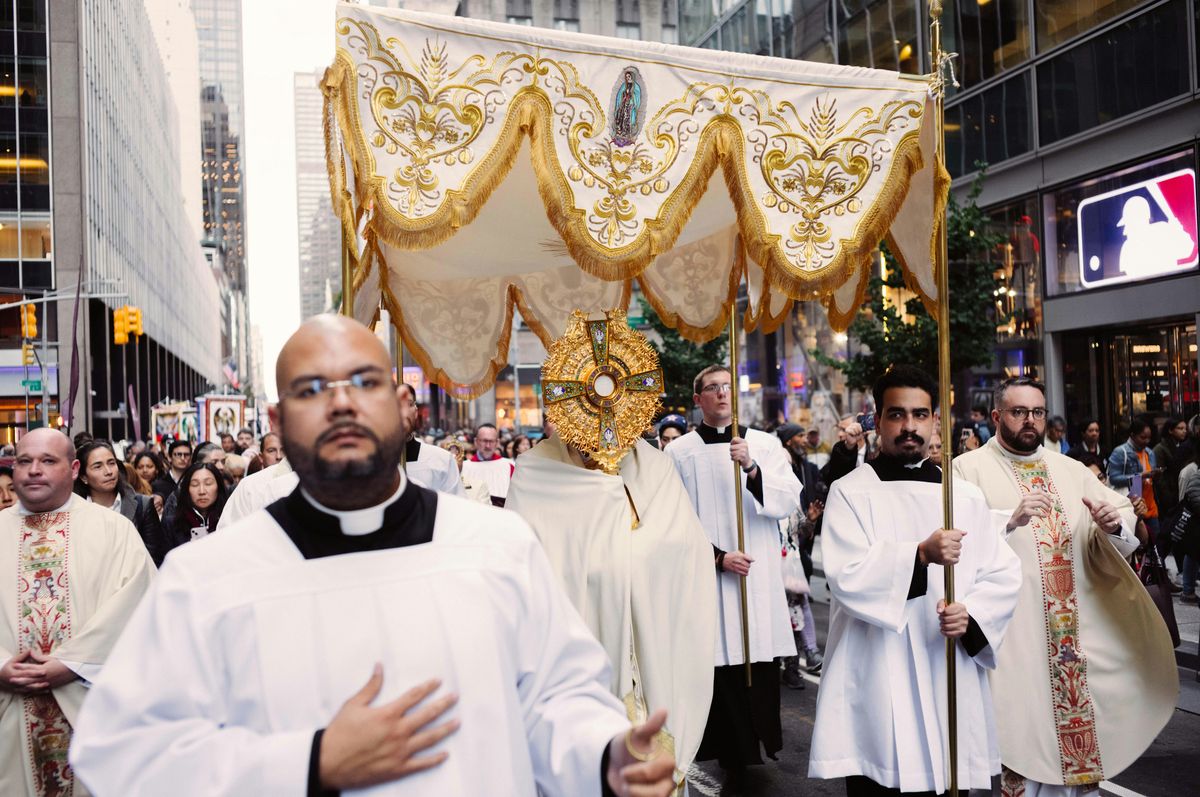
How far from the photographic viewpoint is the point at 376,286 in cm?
629

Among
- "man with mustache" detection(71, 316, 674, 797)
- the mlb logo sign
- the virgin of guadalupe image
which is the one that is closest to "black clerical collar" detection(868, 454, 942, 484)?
the virgin of guadalupe image

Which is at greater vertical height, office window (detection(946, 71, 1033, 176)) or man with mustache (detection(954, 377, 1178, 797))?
office window (detection(946, 71, 1033, 176))

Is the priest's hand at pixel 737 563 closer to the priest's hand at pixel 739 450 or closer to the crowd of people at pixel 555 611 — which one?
the crowd of people at pixel 555 611

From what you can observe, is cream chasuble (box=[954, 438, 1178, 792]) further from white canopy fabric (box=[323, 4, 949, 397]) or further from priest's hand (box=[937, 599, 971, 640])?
white canopy fabric (box=[323, 4, 949, 397])

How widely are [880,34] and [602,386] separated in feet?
67.7

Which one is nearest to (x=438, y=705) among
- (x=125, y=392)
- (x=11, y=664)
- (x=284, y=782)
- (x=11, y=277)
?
(x=284, y=782)

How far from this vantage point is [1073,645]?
215 inches

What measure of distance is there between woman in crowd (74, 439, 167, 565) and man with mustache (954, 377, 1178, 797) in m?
5.13

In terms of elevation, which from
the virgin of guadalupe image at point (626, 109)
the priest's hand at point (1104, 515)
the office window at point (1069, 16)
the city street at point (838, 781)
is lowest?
the city street at point (838, 781)

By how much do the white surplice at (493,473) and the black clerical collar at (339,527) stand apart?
793cm

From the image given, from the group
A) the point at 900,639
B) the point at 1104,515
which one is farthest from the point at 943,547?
the point at 1104,515

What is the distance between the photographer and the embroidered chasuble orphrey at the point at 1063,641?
527 centimetres

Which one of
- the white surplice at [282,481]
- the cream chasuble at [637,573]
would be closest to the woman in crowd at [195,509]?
the white surplice at [282,481]

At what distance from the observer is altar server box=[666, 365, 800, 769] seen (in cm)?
666
